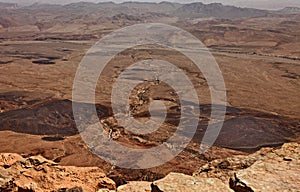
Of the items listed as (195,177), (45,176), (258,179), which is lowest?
(45,176)

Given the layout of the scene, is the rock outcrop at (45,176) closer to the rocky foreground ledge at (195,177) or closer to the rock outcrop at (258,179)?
the rocky foreground ledge at (195,177)

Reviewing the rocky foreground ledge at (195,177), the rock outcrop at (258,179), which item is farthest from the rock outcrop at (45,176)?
the rock outcrop at (258,179)

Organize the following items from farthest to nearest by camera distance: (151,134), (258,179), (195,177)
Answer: (151,134)
(195,177)
(258,179)

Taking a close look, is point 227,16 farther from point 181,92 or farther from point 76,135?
point 76,135

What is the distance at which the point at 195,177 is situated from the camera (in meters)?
5.74

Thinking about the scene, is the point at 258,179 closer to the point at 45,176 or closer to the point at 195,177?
the point at 195,177

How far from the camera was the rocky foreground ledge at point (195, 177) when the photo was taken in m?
4.77

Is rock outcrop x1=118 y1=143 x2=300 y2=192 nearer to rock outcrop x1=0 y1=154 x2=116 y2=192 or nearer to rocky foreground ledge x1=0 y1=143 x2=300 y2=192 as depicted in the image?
rocky foreground ledge x1=0 y1=143 x2=300 y2=192

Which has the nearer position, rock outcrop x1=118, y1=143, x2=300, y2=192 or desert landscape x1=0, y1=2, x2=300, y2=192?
rock outcrop x1=118, y1=143, x2=300, y2=192

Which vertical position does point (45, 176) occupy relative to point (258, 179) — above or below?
below

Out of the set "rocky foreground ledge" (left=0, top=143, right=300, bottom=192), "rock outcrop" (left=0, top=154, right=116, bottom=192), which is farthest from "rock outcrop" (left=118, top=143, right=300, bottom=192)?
"rock outcrop" (left=0, top=154, right=116, bottom=192)

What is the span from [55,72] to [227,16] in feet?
541

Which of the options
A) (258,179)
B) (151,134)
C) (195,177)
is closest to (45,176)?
(195,177)

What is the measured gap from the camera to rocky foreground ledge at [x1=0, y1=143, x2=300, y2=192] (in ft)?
15.7
